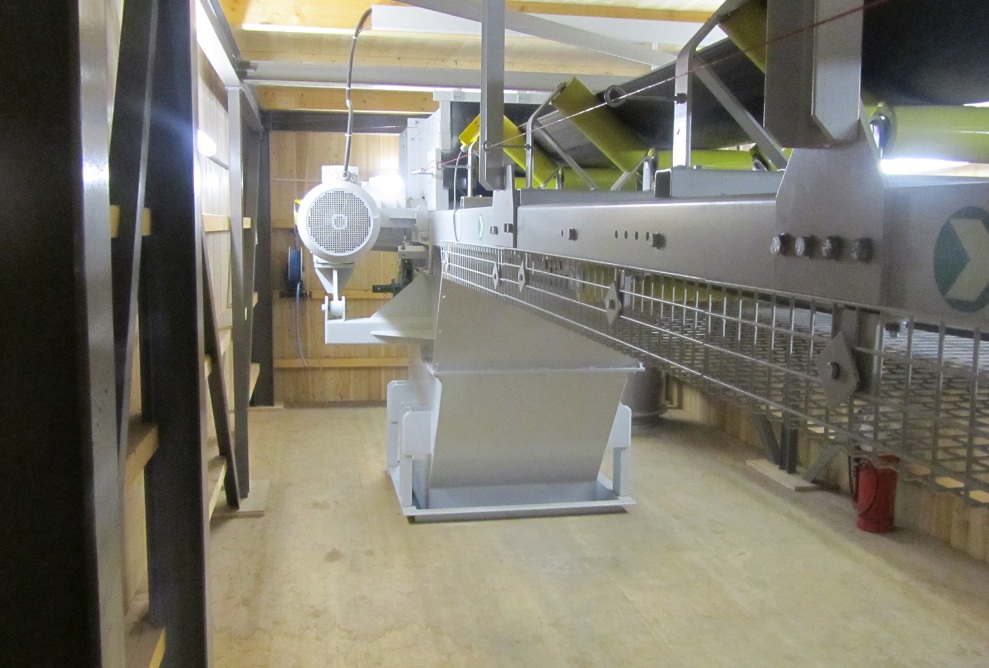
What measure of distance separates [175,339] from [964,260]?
1.40m

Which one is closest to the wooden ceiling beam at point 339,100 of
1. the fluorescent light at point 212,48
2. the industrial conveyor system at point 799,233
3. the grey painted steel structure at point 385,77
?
the grey painted steel structure at point 385,77

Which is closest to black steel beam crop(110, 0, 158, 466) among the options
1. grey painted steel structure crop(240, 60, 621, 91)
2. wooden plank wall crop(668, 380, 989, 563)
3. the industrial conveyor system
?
the industrial conveyor system

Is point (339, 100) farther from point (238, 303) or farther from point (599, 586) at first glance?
point (599, 586)

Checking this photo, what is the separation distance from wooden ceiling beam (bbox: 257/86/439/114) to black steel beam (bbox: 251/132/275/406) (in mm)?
463

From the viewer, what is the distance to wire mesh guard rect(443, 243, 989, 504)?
2.77ft

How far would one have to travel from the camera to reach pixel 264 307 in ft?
23.0

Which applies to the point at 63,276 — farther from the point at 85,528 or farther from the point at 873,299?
the point at 873,299

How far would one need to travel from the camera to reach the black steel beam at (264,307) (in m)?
6.88

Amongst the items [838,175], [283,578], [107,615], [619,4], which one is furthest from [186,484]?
[619,4]

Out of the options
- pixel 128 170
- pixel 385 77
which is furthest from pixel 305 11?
pixel 128 170

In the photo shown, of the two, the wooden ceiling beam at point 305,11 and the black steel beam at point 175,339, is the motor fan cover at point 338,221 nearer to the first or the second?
the wooden ceiling beam at point 305,11

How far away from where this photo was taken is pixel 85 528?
2.89 ft

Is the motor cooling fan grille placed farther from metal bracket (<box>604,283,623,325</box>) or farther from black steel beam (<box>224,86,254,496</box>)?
metal bracket (<box>604,283,623,325</box>)

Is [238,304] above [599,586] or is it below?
above
